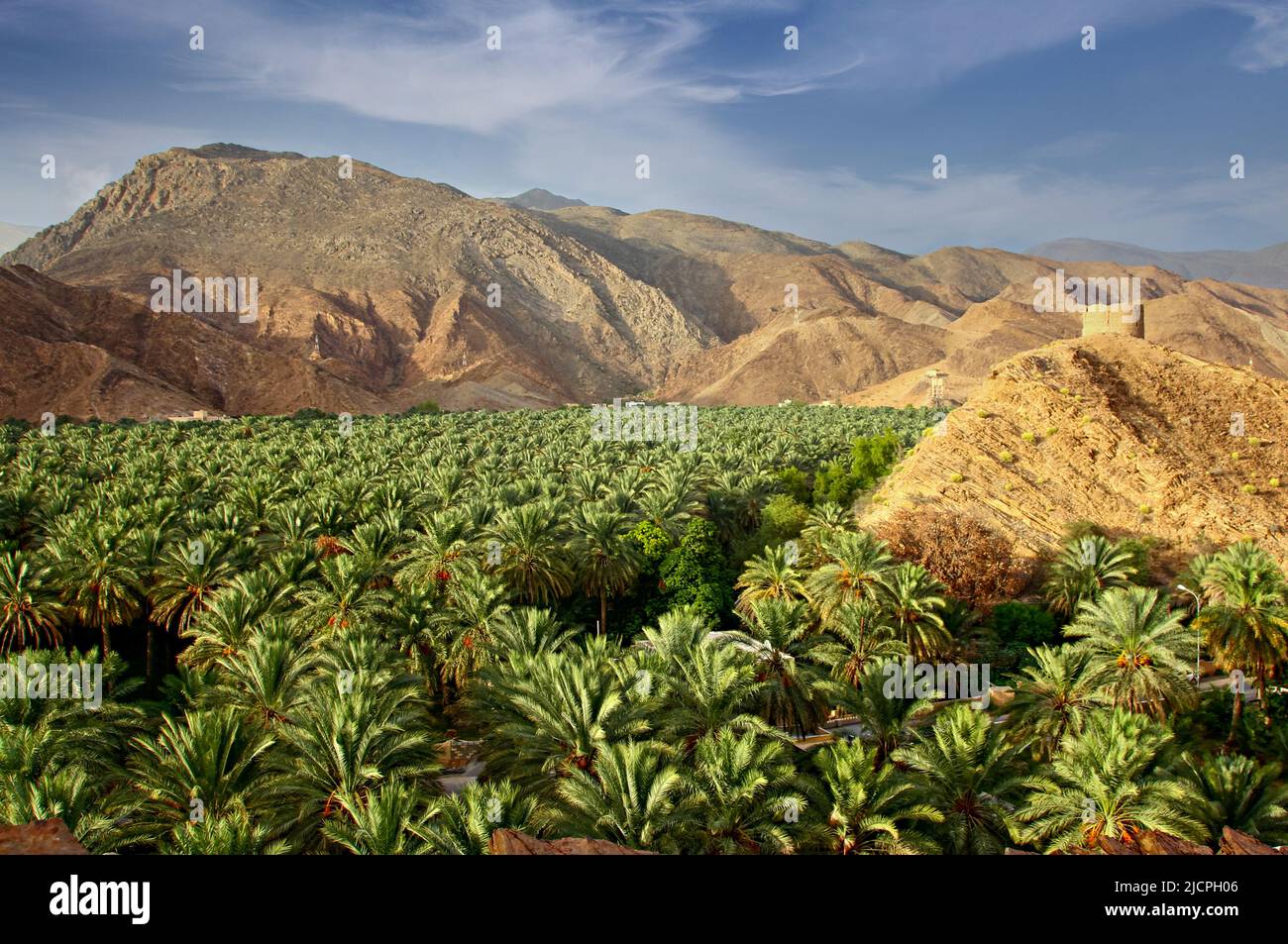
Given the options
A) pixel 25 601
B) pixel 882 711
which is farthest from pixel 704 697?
pixel 25 601

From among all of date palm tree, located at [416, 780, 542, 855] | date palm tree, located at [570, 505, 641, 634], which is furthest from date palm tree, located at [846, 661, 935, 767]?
date palm tree, located at [570, 505, 641, 634]

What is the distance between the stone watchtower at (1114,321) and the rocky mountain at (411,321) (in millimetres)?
54336

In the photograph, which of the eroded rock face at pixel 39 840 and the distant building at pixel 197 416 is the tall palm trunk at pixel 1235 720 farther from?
the distant building at pixel 197 416

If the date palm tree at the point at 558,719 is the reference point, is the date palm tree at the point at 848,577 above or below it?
above

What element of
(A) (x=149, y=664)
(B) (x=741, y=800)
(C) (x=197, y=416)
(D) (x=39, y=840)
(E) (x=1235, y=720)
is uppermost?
(C) (x=197, y=416)

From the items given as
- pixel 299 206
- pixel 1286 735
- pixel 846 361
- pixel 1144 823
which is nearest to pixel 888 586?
pixel 1286 735

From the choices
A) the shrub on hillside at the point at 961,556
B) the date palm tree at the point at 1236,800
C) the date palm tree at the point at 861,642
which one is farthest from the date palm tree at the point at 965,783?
the shrub on hillside at the point at 961,556

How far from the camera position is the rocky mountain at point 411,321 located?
110 meters

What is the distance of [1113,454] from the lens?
42.3 meters

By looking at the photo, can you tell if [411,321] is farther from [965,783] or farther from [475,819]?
[475,819]

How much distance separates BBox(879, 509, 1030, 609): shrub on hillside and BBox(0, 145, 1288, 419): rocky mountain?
3185 inches

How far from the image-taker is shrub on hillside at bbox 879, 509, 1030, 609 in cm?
3228

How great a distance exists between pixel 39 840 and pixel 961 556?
3085cm
